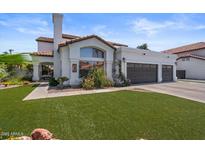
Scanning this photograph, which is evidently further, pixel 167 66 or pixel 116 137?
pixel 167 66

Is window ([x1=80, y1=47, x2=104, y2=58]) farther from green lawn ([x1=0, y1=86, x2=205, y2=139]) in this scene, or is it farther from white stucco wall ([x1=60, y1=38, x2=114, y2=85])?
green lawn ([x1=0, y1=86, x2=205, y2=139])

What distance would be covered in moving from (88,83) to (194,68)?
22742mm

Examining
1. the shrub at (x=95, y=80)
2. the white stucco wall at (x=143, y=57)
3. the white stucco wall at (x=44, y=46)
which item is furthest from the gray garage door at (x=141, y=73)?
the white stucco wall at (x=44, y=46)

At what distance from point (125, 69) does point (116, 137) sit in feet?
46.0

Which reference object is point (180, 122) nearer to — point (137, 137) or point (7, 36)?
point (137, 137)

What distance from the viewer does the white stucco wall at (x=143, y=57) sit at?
18075mm

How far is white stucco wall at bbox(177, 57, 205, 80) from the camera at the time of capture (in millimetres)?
28234

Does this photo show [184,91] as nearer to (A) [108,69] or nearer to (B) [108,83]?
(B) [108,83]

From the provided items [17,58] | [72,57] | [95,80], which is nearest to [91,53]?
[72,57]

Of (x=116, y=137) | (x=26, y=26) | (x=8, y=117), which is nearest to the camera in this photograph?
(x=116, y=137)

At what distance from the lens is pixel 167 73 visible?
2361 centimetres

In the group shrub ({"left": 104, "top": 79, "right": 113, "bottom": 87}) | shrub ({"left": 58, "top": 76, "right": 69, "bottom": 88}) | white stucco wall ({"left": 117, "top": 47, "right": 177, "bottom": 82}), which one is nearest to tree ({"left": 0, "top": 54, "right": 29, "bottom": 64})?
shrub ({"left": 58, "top": 76, "right": 69, "bottom": 88})

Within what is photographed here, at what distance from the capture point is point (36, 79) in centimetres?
2144

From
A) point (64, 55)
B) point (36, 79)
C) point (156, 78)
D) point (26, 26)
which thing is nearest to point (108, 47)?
point (64, 55)
